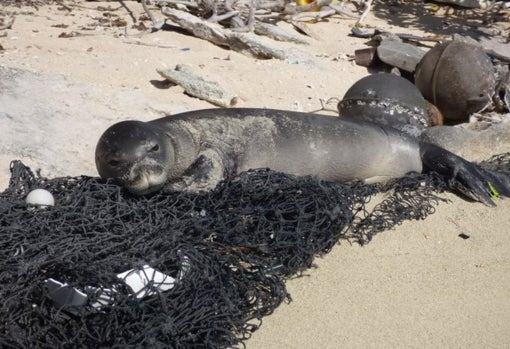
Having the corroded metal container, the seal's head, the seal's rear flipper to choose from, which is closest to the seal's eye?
the seal's head

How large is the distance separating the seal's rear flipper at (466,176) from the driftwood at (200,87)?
2334 millimetres

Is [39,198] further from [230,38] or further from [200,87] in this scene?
[230,38]

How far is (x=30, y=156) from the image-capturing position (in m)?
5.22

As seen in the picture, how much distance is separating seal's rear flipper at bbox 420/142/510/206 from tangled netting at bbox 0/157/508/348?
0.42m

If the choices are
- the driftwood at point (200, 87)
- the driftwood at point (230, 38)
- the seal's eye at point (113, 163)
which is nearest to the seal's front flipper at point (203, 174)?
the seal's eye at point (113, 163)

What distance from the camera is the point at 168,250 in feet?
11.7

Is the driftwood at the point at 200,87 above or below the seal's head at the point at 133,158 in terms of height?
below

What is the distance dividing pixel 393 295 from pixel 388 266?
12.9 inches

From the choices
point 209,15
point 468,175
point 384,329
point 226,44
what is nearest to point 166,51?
point 226,44

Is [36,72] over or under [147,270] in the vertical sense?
under

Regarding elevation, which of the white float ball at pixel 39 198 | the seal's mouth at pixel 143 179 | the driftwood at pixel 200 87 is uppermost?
the seal's mouth at pixel 143 179

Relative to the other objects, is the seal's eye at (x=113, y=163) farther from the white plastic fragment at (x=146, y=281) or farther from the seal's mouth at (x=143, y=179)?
the white plastic fragment at (x=146, y=281)

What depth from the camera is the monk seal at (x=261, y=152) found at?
4164 mm

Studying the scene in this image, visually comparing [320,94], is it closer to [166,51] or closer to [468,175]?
[166,51]
